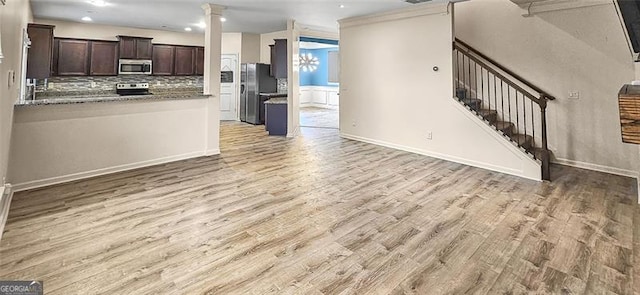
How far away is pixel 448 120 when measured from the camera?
18.1ft

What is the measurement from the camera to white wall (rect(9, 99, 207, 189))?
3.90 meters

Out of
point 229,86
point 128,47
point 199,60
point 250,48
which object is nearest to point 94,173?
point 128,47

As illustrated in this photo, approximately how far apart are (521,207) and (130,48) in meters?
8.39

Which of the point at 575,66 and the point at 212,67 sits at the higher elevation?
the point at 212,67

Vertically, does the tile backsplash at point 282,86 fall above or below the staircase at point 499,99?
above

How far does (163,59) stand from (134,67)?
0.76 meters

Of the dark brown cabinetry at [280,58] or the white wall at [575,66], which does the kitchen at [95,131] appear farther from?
the white wall at [575,66]

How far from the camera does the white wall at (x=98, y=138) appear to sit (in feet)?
12.8

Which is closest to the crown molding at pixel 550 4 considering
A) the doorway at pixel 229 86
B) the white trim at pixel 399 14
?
the white trim at pixel 399 14

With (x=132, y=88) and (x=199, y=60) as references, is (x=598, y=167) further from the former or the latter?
(x=132, y=88)

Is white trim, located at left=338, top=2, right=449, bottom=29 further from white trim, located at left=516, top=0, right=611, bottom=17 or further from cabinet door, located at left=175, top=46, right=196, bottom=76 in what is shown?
cabinet door, located at left=175, top=46, right=196, bottom=76

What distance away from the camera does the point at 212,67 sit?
18.3ft

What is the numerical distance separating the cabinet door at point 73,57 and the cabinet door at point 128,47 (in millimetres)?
664

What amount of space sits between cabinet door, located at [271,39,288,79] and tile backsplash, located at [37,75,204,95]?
242cm
